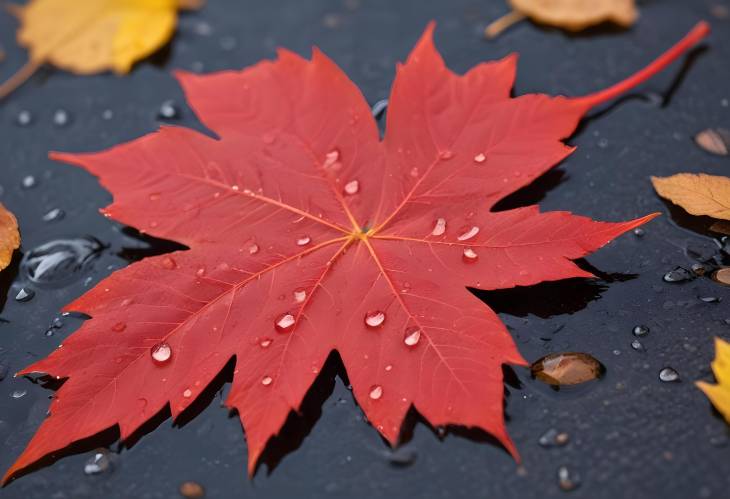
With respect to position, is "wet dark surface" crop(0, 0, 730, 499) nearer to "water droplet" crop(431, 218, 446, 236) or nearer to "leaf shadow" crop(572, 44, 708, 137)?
"leaf shadow" crop(572, 44, 708, 137)

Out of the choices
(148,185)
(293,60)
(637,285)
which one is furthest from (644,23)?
(148,185)

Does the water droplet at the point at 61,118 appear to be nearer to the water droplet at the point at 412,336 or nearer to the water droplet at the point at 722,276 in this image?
the water droplet at the point at 412,336

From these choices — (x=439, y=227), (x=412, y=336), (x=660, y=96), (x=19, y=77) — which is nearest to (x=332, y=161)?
(x=439, y=227)

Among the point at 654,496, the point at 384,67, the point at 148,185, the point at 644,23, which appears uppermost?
the point at 148,185

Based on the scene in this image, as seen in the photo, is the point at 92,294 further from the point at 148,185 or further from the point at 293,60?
the point at 293,60

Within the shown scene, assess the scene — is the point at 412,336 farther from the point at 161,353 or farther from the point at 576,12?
the point at 576,12

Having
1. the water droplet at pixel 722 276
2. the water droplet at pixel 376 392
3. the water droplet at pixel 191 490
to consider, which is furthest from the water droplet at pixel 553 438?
the water droplet at pixel 191 490
